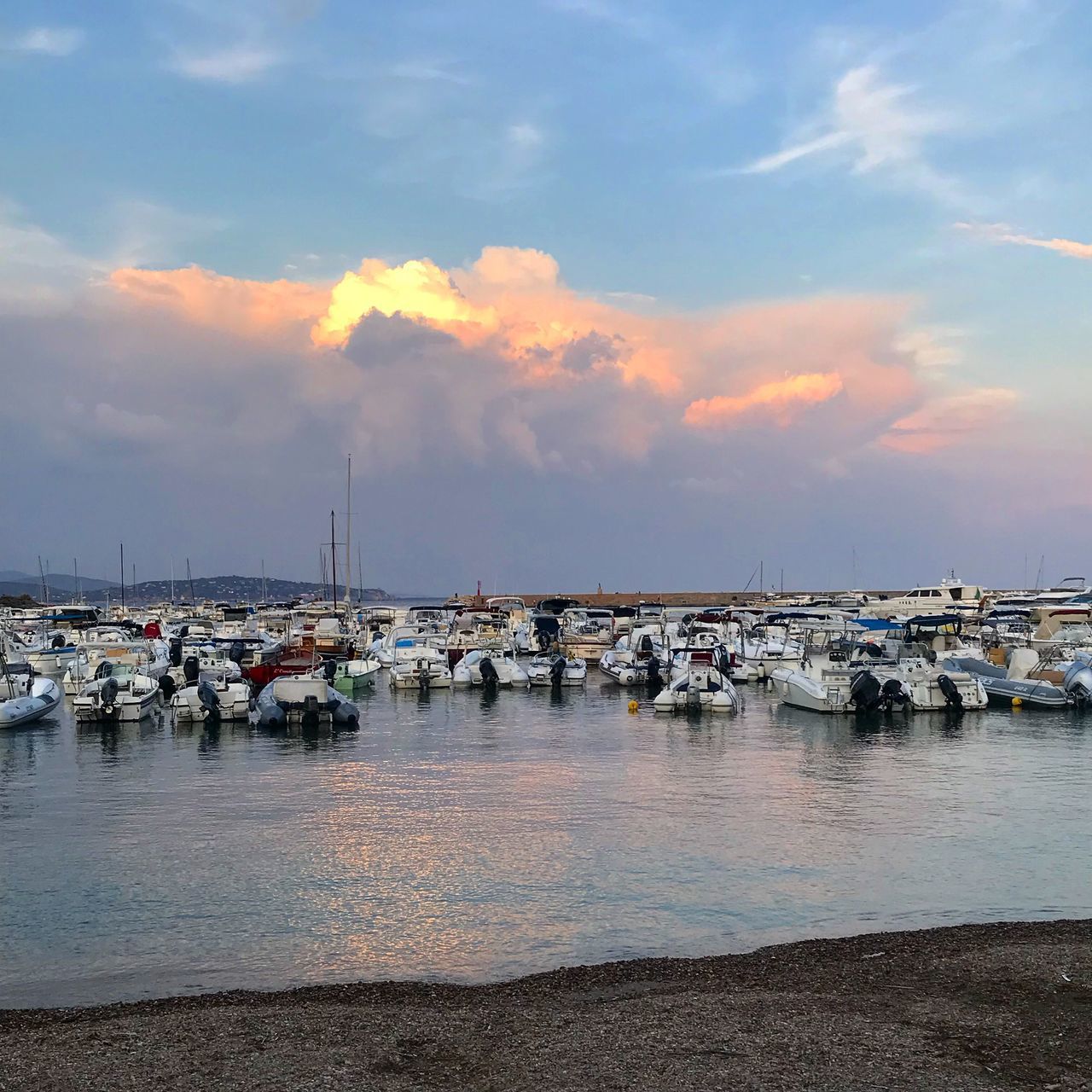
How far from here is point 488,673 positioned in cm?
5919

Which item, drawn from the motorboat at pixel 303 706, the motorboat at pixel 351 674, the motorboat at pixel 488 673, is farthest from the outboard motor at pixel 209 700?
the motorboat at pixel 488 673

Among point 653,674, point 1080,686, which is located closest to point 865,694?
point 1080,686

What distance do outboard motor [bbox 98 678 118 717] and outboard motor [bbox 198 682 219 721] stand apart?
3305 millimetres

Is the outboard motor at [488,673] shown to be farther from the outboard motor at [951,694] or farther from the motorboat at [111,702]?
the outboard motor at [951,694]

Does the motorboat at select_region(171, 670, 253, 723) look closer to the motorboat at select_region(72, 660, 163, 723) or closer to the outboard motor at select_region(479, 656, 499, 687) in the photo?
the motorboat at select_region(72, 660, 163, 723)

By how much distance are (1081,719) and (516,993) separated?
39430 millimetres

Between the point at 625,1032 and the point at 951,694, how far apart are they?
39820mm

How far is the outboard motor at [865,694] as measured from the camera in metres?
47.2

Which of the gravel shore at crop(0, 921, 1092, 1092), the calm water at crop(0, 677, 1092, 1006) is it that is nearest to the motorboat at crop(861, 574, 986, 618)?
the calm water at crop(0, 677, 1092, 1006)

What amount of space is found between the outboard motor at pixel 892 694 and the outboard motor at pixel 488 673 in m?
20.5

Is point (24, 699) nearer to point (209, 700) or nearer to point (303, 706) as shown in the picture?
point (209, 700)

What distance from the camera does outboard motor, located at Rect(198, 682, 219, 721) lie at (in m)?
45.2

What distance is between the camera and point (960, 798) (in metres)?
29.0

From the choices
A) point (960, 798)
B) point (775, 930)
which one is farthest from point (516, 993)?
point (960, 798)
